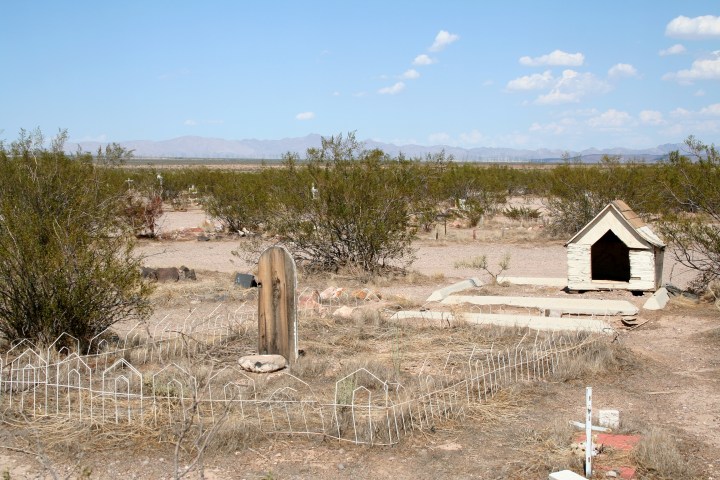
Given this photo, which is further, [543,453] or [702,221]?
[702,221]

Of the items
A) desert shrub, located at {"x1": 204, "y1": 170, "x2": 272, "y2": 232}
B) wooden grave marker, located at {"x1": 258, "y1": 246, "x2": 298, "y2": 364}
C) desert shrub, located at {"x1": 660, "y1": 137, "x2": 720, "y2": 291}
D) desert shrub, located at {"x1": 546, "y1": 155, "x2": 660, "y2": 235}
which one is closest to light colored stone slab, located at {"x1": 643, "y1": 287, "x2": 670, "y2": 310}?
desert shrub, located at {"x1": 660, "y1": 137, "x2": 720, "y2": 291}

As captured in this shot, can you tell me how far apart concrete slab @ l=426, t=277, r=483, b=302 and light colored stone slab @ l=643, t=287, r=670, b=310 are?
3265 mm

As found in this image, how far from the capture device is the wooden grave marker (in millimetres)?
8273

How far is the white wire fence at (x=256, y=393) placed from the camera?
6.14 meters

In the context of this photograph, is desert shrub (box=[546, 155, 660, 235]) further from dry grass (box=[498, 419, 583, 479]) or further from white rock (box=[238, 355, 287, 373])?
dry grass (box=[498, 419, 583, 479])

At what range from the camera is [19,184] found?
1259 centimetres

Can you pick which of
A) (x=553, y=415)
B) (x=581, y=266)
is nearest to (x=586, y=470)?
(x=553, y=415)

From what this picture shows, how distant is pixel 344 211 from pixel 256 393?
31.2 feet

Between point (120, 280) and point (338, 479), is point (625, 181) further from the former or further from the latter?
point (338, 479)

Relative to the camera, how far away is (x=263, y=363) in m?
7.94

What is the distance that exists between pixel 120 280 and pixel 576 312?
6.59 m

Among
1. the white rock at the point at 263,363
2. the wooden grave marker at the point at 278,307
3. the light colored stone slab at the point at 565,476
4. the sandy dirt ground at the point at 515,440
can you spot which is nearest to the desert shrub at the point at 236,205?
the wooden grave marker at the point at 278,307

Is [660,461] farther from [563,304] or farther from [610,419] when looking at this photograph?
[563,304]

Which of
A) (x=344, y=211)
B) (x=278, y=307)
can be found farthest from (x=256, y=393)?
(x=344, y=211)
